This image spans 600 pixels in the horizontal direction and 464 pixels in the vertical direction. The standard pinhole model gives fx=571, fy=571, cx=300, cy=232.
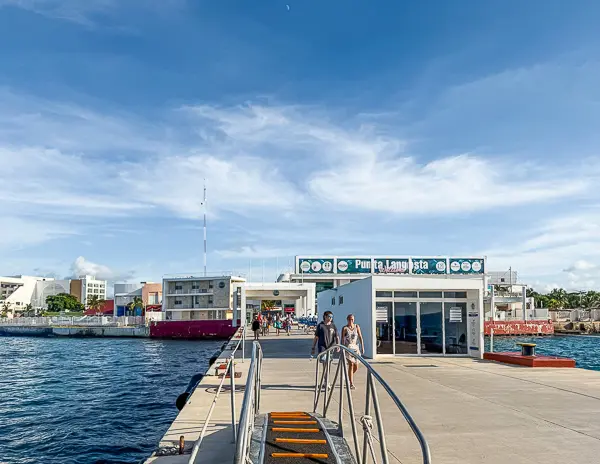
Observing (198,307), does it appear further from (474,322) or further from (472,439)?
(472,439)

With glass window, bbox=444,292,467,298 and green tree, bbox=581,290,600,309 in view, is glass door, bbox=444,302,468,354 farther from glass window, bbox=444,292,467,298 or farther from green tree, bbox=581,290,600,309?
green tree, bbox=581,290,600,309

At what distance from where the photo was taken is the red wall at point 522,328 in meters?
76.5

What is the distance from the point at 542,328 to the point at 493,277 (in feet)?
79.3

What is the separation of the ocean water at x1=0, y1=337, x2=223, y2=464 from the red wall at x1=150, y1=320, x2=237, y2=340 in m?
28.4

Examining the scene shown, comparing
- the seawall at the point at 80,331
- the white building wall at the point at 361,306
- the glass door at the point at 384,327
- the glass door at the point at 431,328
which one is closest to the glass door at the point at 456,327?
the glass door at the point at 431,328

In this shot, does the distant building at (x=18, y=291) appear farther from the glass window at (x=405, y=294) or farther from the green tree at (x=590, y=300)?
the glass window at (x=405, y=294)

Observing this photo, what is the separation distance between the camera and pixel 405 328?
21.7 m

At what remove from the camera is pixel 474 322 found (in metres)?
21.2

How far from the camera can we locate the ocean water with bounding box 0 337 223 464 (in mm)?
13719

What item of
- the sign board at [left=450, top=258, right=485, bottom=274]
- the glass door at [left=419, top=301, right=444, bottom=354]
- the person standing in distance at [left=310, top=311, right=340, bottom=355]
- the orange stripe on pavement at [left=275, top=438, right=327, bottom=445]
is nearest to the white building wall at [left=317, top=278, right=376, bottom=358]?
the glass door at [left=419, top=301, right=444, bottom=354]

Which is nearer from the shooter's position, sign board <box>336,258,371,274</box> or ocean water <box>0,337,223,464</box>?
ocean water <box>0,337,223,464</box>

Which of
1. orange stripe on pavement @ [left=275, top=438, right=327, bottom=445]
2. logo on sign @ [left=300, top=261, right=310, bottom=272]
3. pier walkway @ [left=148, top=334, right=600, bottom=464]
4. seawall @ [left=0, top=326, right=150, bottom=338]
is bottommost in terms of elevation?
seawall @ [left=0, top=326, right=150, bottom=338]

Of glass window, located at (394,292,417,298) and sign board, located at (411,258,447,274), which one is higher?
sign board, located at (411,258,447,274)

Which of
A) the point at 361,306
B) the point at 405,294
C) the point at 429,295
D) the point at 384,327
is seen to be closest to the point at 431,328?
the point at 429,295
